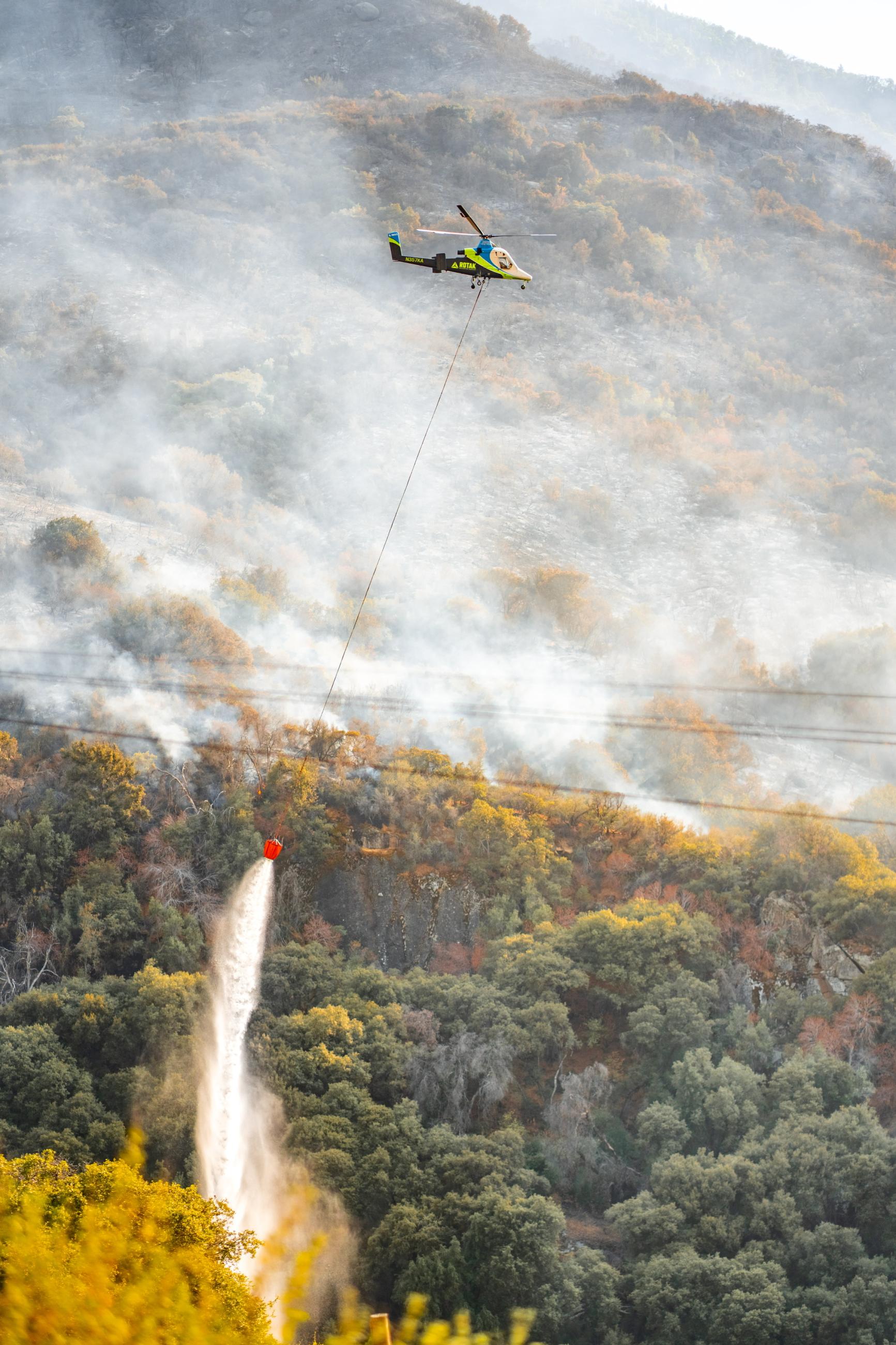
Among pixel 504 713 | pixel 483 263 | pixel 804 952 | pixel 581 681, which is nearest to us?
pixel 483 263

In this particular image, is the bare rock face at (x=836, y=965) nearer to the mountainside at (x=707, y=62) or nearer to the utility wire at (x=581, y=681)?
the utility wire at (x=581, y=681)

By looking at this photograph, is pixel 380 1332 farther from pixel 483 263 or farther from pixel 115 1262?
pixel 483 263

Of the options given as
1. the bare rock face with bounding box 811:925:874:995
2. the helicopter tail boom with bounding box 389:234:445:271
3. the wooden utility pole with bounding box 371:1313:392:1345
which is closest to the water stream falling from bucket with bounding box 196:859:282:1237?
the wooden utility pole with bounding box 371:1313:392:1345

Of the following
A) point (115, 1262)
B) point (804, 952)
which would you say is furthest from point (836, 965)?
point (115, 1262)

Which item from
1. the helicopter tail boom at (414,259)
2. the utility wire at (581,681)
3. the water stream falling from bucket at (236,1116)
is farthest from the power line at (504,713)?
the helicopter tail boom at (414,259)

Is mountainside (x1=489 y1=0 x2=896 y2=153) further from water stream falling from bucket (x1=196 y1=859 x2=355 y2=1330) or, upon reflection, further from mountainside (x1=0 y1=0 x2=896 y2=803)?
water stream falling from bucket (x1=196 y1=859 x2=355 y2=1330)

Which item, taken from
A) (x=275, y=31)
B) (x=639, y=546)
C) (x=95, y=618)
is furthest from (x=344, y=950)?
(x=275, y=31)
